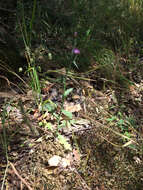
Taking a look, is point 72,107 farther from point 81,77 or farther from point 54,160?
point 54,160

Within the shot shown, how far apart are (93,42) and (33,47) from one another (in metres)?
0.57

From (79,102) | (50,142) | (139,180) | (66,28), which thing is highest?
(66,28)

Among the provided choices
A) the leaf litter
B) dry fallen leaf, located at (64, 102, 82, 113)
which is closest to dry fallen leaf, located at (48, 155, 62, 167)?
the leaf litter

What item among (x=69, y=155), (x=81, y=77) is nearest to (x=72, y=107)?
(x=81, y=77)

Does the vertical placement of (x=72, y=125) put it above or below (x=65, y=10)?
below

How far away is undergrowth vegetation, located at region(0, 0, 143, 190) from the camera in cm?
114

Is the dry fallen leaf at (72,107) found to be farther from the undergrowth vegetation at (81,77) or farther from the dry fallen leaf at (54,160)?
the dry fallen leaf at (54,160)

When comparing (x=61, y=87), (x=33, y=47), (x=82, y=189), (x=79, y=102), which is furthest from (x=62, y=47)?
(x=82, y=189)

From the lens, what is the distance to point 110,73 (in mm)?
1583

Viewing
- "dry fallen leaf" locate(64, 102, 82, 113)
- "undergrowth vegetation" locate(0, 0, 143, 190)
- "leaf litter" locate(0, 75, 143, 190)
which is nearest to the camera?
"leaf litter" locate(0, 75, 143, 190)

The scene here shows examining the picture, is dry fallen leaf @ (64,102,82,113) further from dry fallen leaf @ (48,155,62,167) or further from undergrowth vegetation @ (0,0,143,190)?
dry fallen leaf @ (48,155,62,167)

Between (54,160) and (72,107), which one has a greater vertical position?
(72,107)

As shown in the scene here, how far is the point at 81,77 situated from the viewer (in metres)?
1.50

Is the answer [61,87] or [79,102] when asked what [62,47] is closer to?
[61,87]
